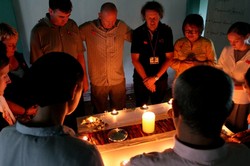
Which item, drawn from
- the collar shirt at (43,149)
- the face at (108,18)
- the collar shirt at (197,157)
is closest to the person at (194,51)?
the face at (108,18)

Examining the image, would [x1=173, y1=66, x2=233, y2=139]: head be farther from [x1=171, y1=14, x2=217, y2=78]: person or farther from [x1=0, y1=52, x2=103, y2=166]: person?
[x1=171, y1=14, x2=217, y2=78]: person

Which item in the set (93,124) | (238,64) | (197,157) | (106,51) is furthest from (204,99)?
(106,51)

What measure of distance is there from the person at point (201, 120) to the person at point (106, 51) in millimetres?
1912

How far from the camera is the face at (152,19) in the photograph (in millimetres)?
2784

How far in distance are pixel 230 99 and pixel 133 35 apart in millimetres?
2077

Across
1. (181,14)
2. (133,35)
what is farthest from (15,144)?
(181,14)

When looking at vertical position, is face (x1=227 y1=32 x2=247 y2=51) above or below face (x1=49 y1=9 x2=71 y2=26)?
below

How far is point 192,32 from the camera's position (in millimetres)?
2707

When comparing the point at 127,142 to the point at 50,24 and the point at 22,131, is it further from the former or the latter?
the point at 50,24

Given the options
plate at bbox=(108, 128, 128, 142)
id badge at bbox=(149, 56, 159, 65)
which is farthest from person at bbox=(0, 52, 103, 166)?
id badge at bbox=(149, 56, 159, 65)

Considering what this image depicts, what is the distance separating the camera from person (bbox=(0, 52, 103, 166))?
960 millimetres

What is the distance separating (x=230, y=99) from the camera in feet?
3.17

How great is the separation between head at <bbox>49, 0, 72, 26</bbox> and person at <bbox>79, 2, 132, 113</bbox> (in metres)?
0.36

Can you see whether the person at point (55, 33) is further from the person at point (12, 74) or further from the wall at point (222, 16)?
the wall at point (222, 16)
